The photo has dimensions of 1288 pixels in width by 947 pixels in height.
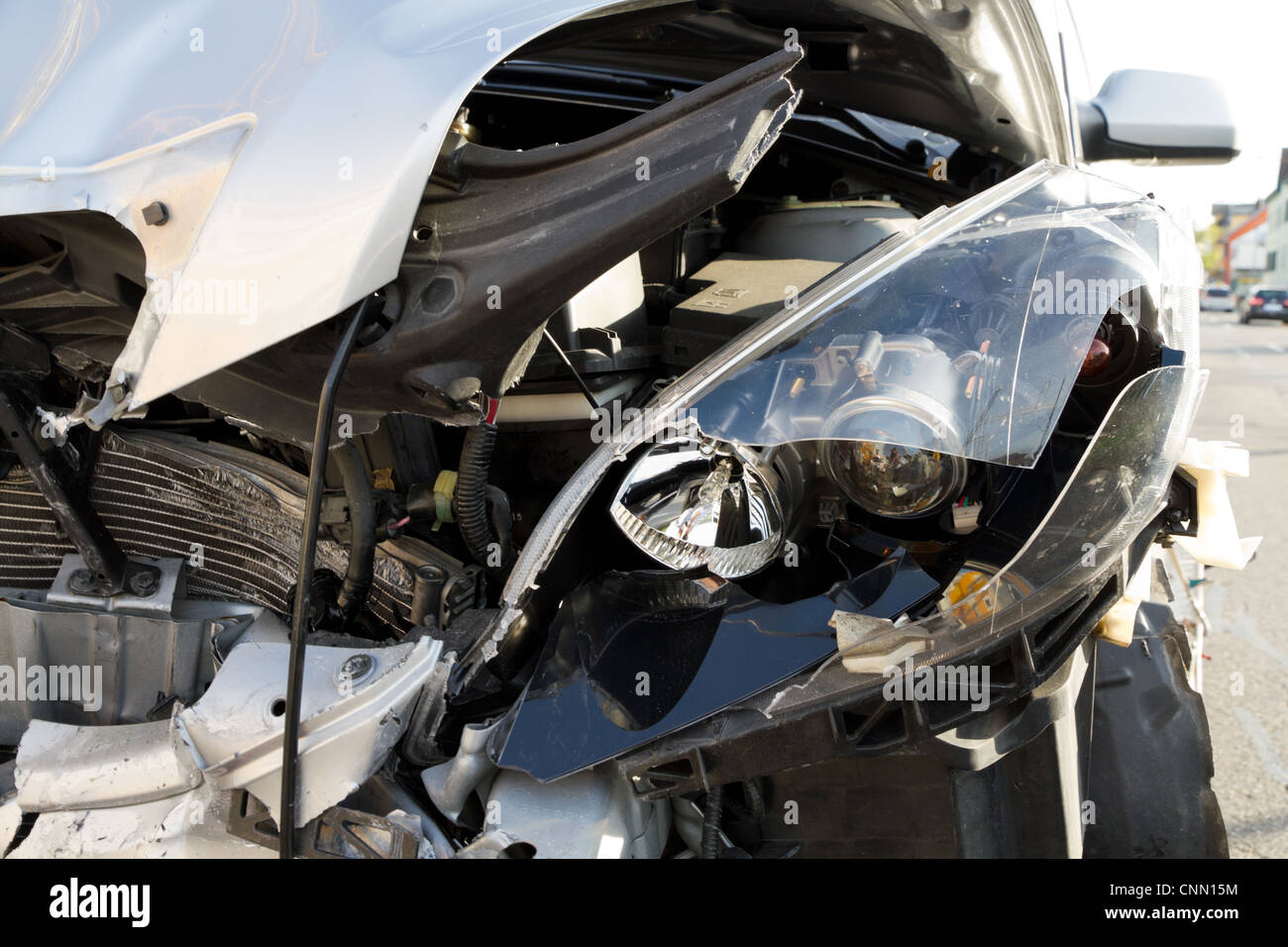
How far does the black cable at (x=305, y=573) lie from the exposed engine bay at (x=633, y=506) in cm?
2

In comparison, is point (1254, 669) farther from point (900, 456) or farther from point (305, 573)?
point (305, 573)

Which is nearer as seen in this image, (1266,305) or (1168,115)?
(1168,115)

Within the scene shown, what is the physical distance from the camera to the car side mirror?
2115 mm

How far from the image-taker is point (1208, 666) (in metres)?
3.61

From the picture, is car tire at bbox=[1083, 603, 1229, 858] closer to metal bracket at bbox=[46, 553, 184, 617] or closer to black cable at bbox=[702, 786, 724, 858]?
black cable at bbox=[702, 786, 724, 858]

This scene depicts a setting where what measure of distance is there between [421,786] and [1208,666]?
10.4 ft

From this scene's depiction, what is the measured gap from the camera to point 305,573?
1.40 meters

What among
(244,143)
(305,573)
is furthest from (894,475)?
(244,143)

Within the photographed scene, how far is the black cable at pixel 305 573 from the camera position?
1335mm

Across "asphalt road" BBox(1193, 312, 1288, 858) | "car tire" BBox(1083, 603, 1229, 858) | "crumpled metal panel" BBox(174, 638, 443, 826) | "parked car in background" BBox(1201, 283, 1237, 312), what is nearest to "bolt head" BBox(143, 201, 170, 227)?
"crumpled metal panel" BBox(174, 638, 443, 826)

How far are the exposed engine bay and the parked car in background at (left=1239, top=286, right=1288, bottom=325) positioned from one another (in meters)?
28.1

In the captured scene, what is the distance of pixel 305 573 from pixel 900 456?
2.96ft
